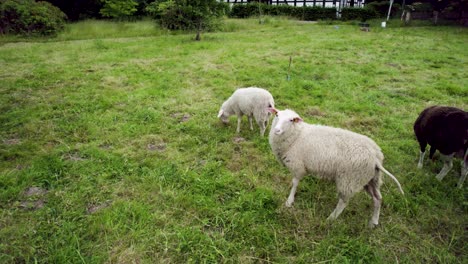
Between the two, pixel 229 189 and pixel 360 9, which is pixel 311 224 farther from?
pixel 360 9

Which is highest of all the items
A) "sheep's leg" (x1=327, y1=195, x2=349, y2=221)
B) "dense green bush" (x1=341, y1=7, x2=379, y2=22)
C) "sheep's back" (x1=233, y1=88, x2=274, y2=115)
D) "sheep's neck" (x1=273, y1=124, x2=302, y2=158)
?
"dense green bush" (x1=341, y1=7, x2=379, y2=22)

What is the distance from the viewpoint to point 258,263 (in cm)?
263

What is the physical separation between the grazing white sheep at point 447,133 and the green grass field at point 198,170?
33 centimetres

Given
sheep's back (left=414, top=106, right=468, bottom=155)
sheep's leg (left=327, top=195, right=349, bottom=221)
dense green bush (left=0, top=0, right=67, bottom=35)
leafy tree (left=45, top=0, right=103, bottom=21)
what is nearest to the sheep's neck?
sheep's leg (left=327, top=195, right=349, bottom=221)

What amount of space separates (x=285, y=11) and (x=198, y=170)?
81.1ft

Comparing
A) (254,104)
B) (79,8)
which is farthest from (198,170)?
(79,8)

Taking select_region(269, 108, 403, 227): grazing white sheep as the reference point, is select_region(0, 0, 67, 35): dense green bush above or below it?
above

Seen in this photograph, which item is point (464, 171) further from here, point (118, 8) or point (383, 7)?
point (383, 7)

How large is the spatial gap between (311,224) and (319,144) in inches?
36.8

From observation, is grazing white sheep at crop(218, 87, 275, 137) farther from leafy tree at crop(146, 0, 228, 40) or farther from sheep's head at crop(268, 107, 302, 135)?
leafy tree at crop(146, 0, 228, 40)

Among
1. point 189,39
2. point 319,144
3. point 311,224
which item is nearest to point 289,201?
point 311,224

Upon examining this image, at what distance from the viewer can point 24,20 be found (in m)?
14.6

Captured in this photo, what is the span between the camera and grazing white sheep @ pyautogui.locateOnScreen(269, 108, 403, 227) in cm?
284

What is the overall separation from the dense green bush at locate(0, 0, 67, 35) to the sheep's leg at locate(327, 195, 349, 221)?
17998 mm
